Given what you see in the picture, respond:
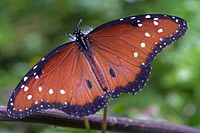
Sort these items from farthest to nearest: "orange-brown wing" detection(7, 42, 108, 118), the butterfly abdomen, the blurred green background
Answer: the blurred green background < the butterfly abdomen < "orange-brown wing" detection(7, 42, 108, 118)

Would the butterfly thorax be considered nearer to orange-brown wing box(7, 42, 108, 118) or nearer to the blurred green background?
orange-brown wing box(7, 42, 108, 118)

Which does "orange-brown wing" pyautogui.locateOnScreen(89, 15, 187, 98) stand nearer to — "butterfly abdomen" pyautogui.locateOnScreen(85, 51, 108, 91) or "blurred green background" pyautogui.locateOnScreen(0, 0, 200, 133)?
"butterfly abdomen" pyautogui.locateOnScreen(85, 51, 108, 91)

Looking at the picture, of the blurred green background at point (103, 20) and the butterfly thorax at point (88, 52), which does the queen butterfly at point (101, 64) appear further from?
the blurred green background at point (103, 20)

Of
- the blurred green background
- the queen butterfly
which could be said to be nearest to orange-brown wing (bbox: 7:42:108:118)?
the queen butterfly

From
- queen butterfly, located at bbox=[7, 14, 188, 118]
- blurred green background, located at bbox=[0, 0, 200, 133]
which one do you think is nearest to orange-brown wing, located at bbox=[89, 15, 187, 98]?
queen butterfly, located at bbox=[7, 14, 188, 118]

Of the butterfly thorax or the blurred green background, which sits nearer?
the butterfly thorax

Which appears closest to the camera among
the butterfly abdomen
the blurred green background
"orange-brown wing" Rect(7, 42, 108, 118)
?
"orange-brown wing" Rect(7, 42, 108, 118)

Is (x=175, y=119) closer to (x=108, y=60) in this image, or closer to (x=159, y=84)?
(x=159, y=84)

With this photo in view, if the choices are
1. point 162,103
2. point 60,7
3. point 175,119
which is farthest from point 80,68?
point 60,7
